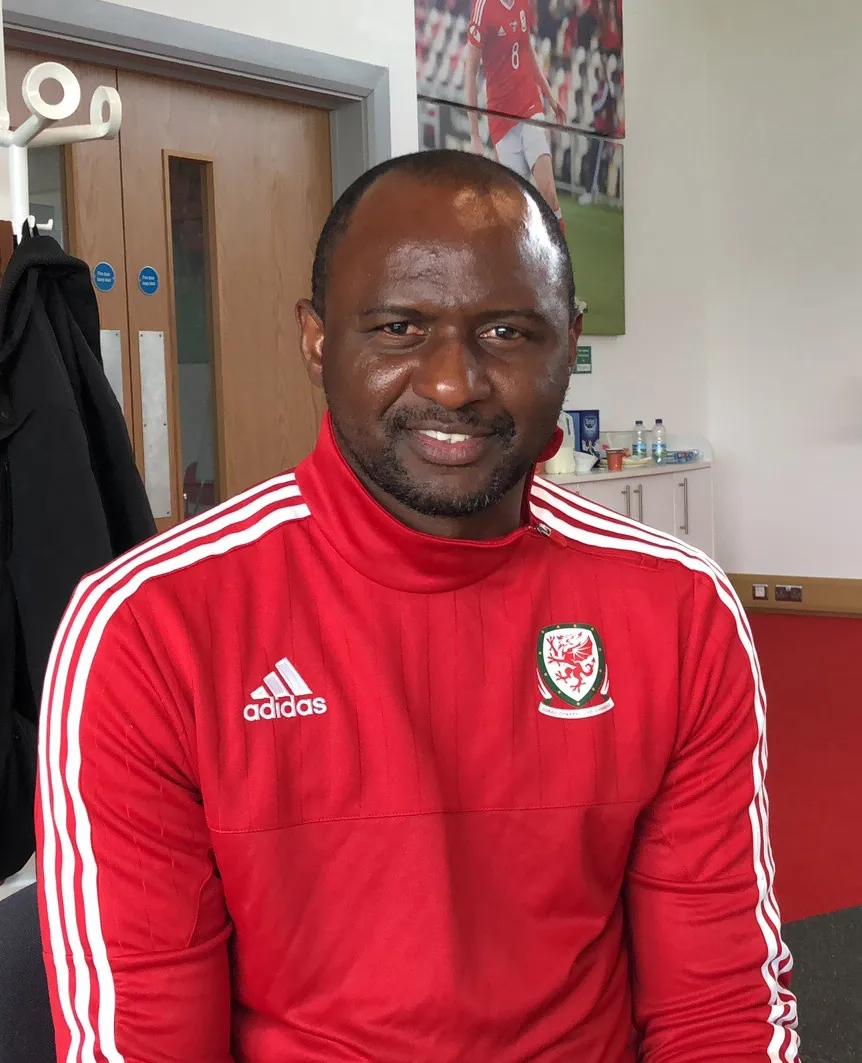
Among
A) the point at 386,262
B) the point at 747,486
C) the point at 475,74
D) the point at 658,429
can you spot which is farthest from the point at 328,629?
the point at 747,486

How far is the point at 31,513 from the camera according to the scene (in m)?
1.75

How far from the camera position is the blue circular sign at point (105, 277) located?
3.20 m

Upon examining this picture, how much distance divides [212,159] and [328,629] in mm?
2751

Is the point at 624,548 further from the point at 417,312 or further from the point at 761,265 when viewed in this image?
the point at 761,265

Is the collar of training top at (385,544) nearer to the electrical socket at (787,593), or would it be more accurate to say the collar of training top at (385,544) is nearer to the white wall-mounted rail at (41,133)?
the white wall-mounted rail at (41,133)

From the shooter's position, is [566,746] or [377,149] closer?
[566,746]

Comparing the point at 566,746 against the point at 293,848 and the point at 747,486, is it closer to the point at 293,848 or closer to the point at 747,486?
the point at 293,848

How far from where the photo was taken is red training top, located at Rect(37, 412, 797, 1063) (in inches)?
37.8

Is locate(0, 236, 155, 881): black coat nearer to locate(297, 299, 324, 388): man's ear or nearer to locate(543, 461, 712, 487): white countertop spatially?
locate(297, 299, 324, 388): man's ear

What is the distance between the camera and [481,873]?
40.9 inches

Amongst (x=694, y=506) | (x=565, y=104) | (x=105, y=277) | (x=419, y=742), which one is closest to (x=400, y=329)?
(x=419, y=742)

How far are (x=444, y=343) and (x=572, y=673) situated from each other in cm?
32

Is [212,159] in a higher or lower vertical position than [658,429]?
higher

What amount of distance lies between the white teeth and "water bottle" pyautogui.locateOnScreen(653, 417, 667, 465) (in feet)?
13.7
